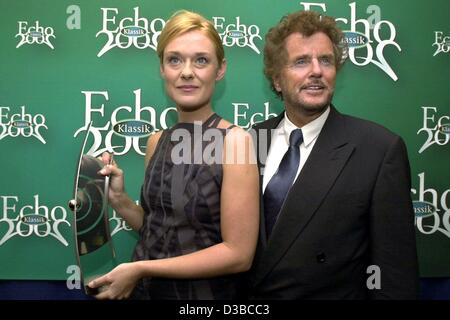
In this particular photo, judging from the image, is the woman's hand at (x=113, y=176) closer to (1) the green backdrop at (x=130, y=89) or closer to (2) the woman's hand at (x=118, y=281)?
(2) the woman's hand at (x=118, y=281)

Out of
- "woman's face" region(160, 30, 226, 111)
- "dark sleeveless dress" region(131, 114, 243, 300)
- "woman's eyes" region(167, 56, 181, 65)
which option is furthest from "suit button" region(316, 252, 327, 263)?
"woman's eyes" region(167, 56, 181, 65)

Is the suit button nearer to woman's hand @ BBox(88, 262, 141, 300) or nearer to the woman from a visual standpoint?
the woman

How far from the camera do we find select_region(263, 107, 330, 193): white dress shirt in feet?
4.90

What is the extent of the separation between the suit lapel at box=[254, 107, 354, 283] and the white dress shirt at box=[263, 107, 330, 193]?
6cm

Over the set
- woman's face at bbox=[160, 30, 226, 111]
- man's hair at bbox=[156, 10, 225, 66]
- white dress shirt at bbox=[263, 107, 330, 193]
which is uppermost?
man's hair at bbox=[156, 10, 225, 66]

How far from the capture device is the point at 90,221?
1337 mm

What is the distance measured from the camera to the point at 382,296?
1394 millimetres

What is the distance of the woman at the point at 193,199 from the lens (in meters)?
1.26

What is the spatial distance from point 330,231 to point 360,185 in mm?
151

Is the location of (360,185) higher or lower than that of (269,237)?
higher

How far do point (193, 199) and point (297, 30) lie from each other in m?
0.62

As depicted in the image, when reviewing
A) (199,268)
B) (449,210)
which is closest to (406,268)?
(199,268)

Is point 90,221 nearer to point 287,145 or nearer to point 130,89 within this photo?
point 287,145
